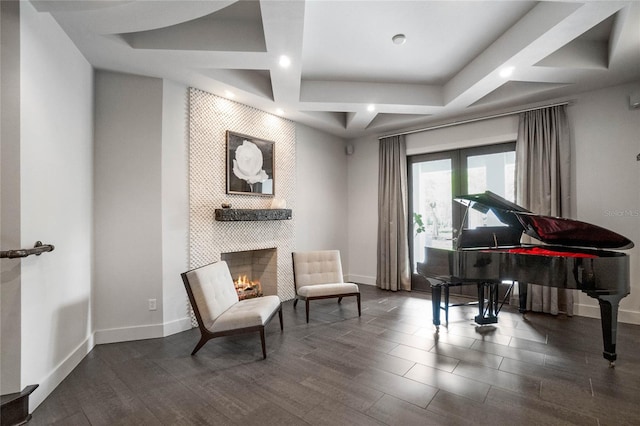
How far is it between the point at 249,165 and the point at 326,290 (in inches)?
80.1

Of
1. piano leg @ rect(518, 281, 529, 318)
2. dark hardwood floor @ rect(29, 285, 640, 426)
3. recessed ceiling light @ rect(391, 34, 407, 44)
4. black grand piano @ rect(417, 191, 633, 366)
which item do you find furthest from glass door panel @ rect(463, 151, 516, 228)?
recessed ceiling light @ rect(391, 34, 407, 44)

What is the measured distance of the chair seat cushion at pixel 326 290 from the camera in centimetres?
358

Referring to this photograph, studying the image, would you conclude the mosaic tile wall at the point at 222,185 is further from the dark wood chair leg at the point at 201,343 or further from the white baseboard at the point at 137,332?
the dark wood chair leg at the point at 201,343

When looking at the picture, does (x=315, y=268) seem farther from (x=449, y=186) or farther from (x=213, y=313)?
(x=449, y=186)

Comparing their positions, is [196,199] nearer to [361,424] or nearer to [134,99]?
[134,99]

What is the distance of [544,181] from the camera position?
3809 mm

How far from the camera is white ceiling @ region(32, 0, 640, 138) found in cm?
223

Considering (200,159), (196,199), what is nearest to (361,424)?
(196,199)

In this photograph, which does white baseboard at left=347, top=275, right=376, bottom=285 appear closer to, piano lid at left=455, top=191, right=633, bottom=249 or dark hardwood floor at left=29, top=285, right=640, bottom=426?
dark hardwood floor at left=29, top=285, right=640, bottom=426

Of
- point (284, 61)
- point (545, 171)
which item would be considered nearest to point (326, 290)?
point (284, 61)

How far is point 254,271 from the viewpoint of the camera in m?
4.62

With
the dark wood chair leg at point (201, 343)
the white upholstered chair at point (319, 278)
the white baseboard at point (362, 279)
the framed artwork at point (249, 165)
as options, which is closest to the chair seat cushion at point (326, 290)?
the white upholstered chair at point (319, 278)

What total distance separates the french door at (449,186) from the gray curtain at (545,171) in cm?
27

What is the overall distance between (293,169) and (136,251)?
99.9 inches
